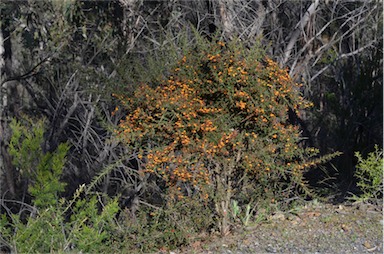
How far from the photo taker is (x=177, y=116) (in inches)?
238

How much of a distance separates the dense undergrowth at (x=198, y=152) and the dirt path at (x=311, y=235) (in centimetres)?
23

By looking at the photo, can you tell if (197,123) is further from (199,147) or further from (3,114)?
(3,114)

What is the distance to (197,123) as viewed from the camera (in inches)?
240

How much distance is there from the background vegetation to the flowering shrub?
17 millimetres

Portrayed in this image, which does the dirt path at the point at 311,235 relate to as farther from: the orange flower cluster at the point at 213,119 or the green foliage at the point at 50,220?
the green foliage at the point at 50,220

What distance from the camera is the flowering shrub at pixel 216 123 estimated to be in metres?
6.09

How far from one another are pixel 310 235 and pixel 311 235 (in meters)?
0.01

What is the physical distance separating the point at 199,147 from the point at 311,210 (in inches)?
76.4

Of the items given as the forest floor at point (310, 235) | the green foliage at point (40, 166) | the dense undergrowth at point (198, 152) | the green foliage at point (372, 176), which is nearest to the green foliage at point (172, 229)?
the dense undergrowth at point (198, 152)

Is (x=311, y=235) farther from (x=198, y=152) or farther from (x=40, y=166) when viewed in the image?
(x=40, y=166)

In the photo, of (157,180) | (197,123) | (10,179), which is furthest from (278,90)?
(10,179)

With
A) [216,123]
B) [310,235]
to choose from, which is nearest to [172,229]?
[216,123]

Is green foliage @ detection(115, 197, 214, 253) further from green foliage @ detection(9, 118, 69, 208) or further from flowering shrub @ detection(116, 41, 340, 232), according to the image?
green foliage @ detection(9, 118, 69, 208)

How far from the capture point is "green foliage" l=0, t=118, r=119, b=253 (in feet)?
18.6
